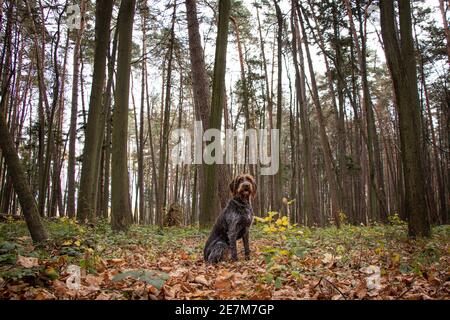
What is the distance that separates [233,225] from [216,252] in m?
0.53

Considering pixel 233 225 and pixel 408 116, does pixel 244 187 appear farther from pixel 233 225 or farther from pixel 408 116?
pixel 408 116

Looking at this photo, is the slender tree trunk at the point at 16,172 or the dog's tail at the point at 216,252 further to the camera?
the dog's tail at the point at 216,252

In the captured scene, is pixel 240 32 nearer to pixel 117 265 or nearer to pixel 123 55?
pixel 123 55

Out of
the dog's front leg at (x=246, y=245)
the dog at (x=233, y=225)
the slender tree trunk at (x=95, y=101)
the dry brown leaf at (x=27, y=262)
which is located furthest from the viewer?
the slender tree trunk at (x=95, y=101)

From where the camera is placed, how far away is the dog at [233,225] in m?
5.13

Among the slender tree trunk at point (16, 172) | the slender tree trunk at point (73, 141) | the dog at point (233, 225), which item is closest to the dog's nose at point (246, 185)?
the dog at point (233, 225)

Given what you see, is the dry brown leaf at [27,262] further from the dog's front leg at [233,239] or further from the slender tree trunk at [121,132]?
the slender tree trunk at [121,132]

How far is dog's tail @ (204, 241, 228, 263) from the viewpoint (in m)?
5.01

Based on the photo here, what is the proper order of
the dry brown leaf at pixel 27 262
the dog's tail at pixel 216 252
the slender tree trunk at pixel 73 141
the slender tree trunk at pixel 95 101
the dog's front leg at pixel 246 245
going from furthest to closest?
the slender tree trunk at pixel 73 141, the slender tree trunk at pixel 95 101, the dog's front leg at pixel 246 245, the dog's tail at pixel 216 252, the dry brown leaf at pixel 27 262

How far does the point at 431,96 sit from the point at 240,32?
13.5 metres

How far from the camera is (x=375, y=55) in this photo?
24906 millimetres

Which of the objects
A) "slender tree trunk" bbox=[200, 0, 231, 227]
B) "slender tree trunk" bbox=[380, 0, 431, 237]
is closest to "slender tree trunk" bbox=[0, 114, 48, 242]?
"slender tree trunk" bbox=[200, 0, 231, 227]

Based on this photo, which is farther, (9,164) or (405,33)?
(405,33)

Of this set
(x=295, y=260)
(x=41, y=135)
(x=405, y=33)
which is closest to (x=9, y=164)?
(x=295, y=260)
